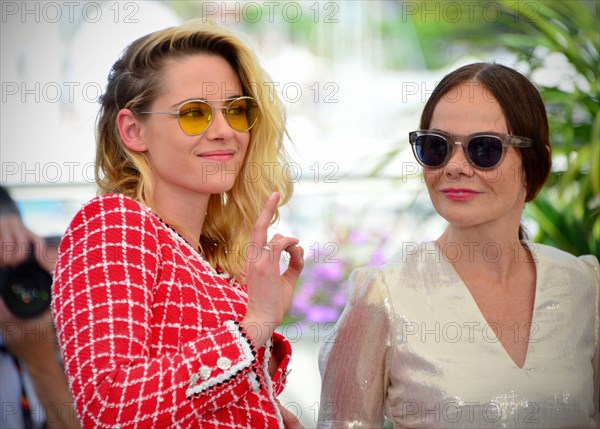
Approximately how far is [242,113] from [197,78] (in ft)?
0.45

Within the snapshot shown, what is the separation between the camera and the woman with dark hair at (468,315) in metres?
2.04

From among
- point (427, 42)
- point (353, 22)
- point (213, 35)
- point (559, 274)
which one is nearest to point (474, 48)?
point (427, 42)

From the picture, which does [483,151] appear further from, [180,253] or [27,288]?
[27,288]

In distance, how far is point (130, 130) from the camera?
75.8 inches

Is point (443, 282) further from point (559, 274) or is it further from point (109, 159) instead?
point (109, 159)

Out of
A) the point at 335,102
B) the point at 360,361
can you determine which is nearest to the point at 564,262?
the point at 360,361

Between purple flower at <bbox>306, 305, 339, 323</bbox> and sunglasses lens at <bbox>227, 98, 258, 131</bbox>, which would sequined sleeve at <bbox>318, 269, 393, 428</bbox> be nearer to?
sunglasses lens at <bbox>227, 98, 258, 131</bbox>

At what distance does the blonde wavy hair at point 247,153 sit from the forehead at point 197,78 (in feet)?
0.06

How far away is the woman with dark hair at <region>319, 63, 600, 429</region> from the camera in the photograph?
2037 mm

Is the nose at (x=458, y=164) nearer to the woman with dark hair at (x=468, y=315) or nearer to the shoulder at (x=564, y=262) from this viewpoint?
the woman with dark hair at (x=468, y=315)

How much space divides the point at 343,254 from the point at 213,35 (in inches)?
145

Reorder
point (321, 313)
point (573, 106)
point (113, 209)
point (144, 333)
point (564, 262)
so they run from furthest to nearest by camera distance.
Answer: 1. point (321, 313)
2. point (573, 106)
3. point (564, 262)
4. point (113, 209)
5. point (144, 333)

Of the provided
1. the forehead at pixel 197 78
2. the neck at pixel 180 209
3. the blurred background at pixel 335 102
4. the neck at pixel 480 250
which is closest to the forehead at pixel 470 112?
the neck at pixel 480 250

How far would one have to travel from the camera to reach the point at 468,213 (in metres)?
2.08
